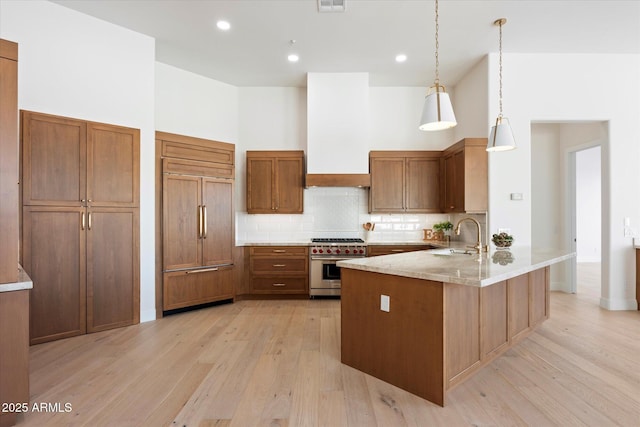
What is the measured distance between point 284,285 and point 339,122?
8.78 feet

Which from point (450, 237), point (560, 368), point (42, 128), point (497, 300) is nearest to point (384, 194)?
point (450, 237)

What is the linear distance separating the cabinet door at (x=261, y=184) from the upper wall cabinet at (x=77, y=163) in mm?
1663

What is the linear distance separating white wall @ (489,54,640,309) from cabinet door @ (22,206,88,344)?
4.92 meters

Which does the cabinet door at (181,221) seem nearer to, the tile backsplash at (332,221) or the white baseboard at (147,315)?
the white baseboard at (147,315)

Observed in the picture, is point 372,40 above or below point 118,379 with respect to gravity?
above

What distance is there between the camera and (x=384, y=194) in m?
5.02

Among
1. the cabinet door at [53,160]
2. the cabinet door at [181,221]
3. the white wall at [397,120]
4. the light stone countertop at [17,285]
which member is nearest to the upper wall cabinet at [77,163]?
the cabinet door at [53,160]

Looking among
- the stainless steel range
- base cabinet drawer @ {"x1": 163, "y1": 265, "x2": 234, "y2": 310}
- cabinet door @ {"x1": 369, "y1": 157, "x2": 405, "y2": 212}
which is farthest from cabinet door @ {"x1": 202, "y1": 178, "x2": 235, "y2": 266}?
cabinet door @ {"x1": 369, "y1": 157, "x2": 405, "y2": 212}

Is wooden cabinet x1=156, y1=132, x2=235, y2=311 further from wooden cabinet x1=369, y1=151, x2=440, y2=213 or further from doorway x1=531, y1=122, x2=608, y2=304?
doorway x1=531, y1=122, x2=608, y2=304

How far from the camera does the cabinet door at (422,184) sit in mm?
5000

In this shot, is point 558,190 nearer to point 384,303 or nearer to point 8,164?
point 384,303

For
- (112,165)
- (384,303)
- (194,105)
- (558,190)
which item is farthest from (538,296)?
(194,105)

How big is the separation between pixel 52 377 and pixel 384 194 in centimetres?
438

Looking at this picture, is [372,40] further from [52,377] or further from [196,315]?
[52,377]
